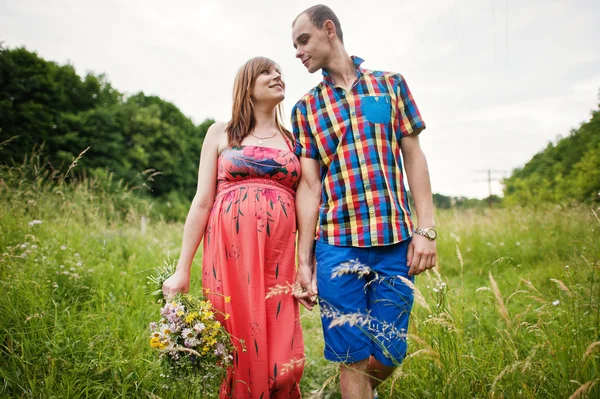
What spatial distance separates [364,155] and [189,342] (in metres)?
1.31

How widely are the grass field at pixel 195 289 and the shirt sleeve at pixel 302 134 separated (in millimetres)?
977

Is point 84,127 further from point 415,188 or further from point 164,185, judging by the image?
point 415,188

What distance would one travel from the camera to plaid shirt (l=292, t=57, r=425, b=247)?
189 centimetres

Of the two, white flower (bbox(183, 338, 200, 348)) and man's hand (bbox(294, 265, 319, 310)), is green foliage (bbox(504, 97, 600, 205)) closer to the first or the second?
man's hand (bbox(294, 265, 319, 310))

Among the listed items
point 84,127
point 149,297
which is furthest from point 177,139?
point 149,297

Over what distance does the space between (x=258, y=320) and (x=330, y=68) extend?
1.57 meters

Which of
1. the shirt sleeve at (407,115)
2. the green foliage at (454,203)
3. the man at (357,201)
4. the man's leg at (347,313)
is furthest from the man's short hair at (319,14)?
the green foliage at (454,203)

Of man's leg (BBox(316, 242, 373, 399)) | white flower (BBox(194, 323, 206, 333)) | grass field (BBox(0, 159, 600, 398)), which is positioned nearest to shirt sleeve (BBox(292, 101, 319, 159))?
man's leg (BBox(316, 242, 373, 399))

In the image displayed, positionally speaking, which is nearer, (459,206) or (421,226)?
(421,226)

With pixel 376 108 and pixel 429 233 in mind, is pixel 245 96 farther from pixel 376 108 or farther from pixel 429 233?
pixel 429 233

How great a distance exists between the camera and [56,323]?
7.73 feet

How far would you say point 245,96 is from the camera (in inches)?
97.6

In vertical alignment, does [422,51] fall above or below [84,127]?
below

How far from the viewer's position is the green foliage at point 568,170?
→ 76.0ft
